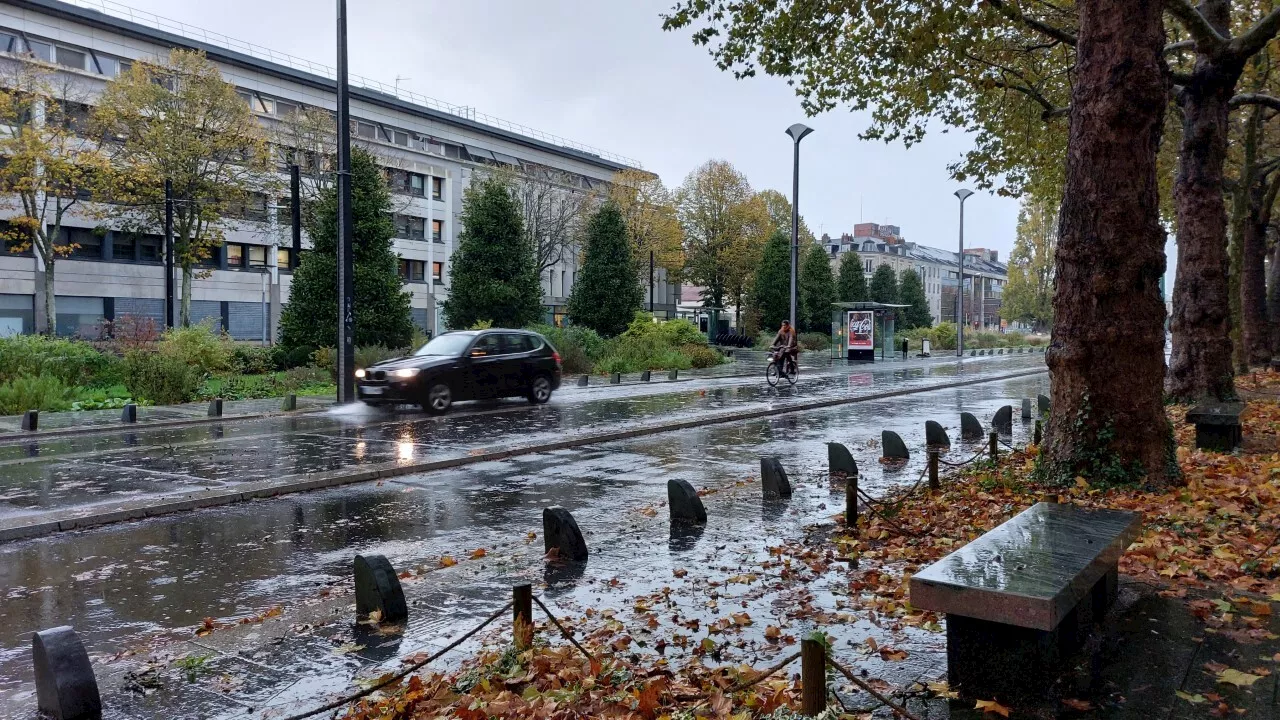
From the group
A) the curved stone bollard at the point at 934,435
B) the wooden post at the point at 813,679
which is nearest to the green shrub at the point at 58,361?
the curved stone bollard at the point at 934,435

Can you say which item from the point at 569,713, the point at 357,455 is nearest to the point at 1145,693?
the point at 569,713

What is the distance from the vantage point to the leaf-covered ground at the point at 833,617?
3805mm

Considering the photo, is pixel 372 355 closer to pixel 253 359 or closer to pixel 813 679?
pixel 253 359

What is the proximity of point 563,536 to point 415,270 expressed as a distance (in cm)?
6045

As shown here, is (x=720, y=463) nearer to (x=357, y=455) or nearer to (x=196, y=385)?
(x=357, y=455)

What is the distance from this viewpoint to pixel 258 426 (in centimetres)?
1523

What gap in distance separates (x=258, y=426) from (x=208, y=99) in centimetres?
2775

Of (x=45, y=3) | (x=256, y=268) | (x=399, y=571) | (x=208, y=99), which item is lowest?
(x=399, y=571)

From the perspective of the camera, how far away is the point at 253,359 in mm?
24719

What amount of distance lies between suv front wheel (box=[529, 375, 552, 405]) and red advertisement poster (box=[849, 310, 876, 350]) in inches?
1039

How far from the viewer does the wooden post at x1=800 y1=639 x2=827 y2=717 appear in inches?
127

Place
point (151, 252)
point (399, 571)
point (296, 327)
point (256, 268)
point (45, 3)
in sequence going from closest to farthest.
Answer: point (399, 571) < point (296, 327) < point (45, 3) < point (151, 252) < point (256, 268)

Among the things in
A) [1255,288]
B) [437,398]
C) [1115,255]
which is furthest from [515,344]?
[1255,288]

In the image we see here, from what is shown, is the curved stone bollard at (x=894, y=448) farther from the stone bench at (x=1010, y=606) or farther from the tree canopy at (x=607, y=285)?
the tree canopy at (x=607, y=285)
